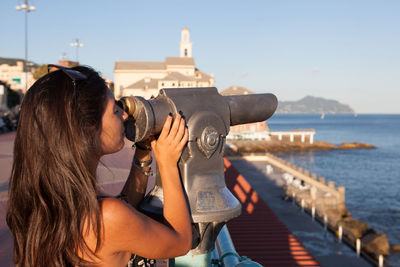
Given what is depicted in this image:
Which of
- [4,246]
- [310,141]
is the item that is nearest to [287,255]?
[4,246]

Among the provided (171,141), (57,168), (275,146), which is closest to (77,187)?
(57,168)

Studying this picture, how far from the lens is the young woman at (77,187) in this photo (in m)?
1.07

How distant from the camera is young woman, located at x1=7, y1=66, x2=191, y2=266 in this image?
107cm

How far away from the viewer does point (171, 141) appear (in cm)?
115

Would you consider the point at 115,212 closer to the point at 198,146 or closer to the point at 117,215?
the point at 117,215

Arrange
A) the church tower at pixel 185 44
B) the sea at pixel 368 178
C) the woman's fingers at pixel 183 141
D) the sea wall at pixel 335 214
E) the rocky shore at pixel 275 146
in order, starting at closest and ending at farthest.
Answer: the woman's fingers at pixel 183 141 → the sea wall at pixel 335 214 → the sea at pixel 368 178 → the rocky shore at pixel 275 146 → the church tower at pixel 185 44

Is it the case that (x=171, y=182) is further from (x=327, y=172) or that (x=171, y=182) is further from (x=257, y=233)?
(x=327, y=172)

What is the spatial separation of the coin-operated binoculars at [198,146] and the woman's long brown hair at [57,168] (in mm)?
143

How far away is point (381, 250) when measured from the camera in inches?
645

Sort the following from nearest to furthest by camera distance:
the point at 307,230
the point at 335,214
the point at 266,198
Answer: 1. the point at 307,230
2. the point at 335,214
3. the point at 266,198

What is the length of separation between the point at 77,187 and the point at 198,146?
14.8 inches

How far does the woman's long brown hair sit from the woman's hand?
0.20 metres

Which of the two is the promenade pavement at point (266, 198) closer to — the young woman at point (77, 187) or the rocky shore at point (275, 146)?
the young woman at point (77, 187)

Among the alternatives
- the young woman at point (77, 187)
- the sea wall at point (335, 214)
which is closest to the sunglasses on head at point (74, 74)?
the young woman at point (77, 187)
